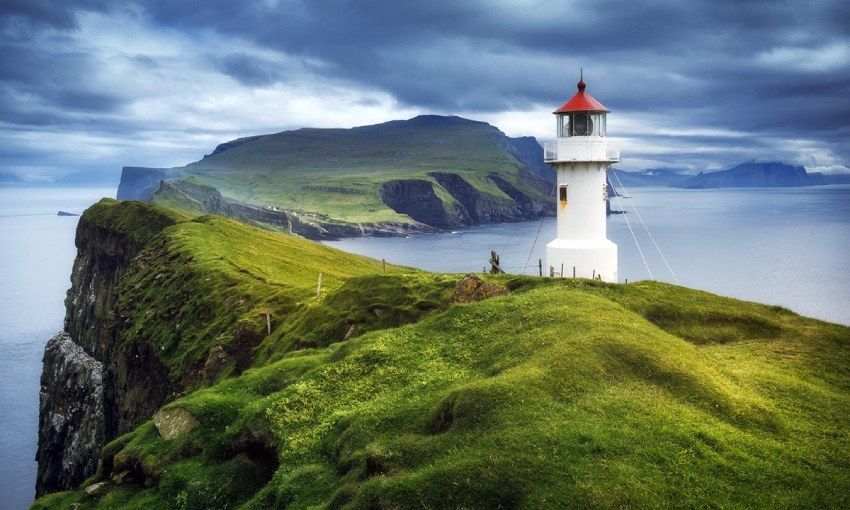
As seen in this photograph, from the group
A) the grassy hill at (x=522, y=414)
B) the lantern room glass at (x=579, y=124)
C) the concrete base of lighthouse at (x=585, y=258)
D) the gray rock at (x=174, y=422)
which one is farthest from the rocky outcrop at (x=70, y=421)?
the lantern room glass at (x=579, y=124)

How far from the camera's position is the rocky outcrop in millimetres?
65125

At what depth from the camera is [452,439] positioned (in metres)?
17.0

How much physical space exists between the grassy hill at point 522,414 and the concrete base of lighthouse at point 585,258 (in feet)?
26.2

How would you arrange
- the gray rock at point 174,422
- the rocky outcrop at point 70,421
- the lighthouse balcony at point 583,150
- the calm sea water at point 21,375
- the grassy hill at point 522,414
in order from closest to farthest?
the grassy hill at point 522,414, the gray rock at point 174,422, the lighthouse balcony at point 583,150, the rocky outcrop at point 70,421, the calm sea water at point 21,375

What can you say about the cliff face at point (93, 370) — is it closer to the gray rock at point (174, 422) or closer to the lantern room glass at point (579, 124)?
the gray rock at point (174, 422)

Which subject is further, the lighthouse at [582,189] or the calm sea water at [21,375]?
the calm sea water at [21,375]

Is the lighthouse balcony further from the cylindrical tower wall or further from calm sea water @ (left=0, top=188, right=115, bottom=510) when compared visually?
calm sea water @ (left=0, top=188, right=115, bottom=510)

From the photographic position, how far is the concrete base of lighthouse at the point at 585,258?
4131 centimetres

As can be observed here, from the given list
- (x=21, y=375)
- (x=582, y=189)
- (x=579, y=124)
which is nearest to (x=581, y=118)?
(x=579, y=124)

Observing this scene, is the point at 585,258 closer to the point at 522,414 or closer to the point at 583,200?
the point at 583,200

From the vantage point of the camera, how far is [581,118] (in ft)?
138

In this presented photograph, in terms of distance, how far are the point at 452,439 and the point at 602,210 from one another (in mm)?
28038

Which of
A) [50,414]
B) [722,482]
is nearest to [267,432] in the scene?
[722,482]

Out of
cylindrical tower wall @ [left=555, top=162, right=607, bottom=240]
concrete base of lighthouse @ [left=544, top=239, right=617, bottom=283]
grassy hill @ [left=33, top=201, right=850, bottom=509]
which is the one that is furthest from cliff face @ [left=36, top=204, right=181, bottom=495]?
cylindrical tower wall @ [left=555, top=162, right=607, bottom=240]
